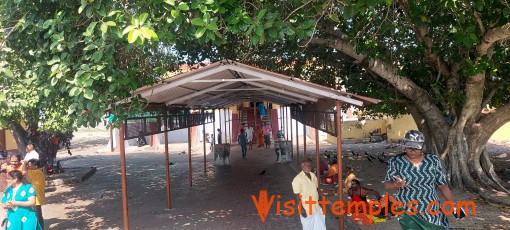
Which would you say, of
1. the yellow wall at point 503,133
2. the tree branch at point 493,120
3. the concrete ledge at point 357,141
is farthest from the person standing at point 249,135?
the tree branch at point 493,120

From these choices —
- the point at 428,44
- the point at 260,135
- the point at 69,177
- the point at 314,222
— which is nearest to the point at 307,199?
the point at 314,222

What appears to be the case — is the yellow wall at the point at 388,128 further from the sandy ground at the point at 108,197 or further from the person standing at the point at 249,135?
the person standing at the point at 249,135

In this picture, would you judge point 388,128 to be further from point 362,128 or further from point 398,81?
point 398,81

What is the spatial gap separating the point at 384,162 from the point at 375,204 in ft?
25.3

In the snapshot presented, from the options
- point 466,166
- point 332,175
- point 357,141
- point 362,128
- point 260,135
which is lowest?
point 332,175

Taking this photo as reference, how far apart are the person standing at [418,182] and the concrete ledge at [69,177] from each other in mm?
12213

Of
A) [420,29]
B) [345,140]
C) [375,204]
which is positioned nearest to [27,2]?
[375,204]

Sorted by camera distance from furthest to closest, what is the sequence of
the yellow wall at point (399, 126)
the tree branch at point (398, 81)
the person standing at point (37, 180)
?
1. the yellow wall at point (399, 126)
2. the tree branch at point (398, 81)
3. the person standing at point (37, 180)

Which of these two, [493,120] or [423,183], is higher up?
[493,120]

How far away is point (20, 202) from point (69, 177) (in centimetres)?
929

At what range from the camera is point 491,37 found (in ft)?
25.5

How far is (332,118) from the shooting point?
7.14 metres

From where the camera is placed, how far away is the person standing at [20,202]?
5594mm

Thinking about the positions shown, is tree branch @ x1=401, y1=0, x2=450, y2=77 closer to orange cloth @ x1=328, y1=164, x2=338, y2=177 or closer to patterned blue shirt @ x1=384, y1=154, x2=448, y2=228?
orange cloth @ x1=328, y1=164, x2=338, y2=177
